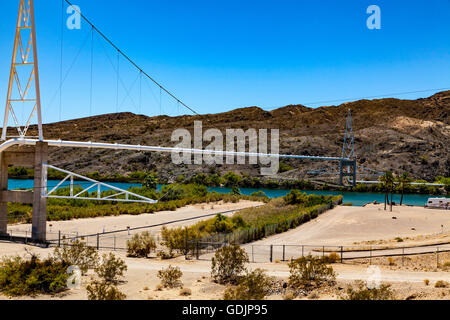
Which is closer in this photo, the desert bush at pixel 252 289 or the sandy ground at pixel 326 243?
the desert bush at pixel 252 289

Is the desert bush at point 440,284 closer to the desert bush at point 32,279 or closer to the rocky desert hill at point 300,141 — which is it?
the desert bush at point 32,279

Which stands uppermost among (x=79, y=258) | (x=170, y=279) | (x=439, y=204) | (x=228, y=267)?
(x=439, y=204)

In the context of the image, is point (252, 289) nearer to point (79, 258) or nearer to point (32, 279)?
point (32, 279)

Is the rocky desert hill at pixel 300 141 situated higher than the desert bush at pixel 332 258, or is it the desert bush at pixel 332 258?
the rocky desert hill at pixel 300 141

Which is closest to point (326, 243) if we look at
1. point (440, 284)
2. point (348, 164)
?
point (440, 284)

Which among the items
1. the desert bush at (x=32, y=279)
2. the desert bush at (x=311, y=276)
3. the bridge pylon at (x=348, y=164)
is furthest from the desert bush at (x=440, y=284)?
the bridge pylon at (x=348, y=164)
